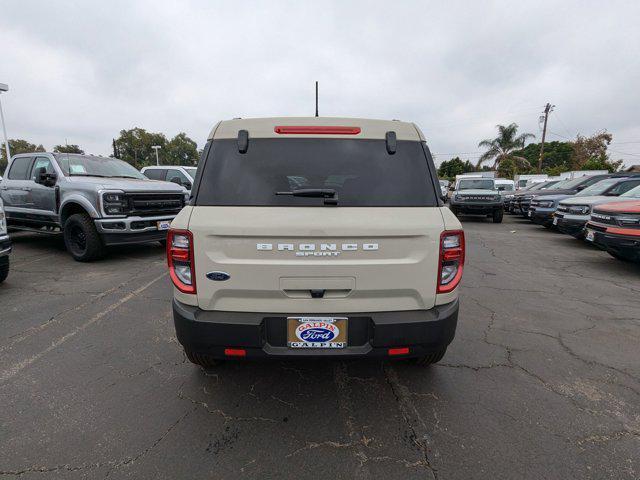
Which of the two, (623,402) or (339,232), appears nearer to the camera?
(339,232)

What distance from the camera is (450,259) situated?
6.93 feet

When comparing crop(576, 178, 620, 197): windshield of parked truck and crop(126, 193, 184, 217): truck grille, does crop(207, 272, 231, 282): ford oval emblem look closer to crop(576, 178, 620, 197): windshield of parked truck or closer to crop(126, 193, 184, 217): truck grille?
crop(126, 193, 184, 217): truck grille

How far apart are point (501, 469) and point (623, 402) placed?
1.30m

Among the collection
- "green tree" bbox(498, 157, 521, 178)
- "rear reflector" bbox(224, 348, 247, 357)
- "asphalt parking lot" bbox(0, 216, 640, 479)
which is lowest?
"asphalt parking lot" bbox(0, 216, 640, 479)

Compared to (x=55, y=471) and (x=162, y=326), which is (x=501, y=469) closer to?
(x=55, y=471)

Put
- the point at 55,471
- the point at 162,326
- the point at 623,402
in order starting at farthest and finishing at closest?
the point at 162,326 → the point at 623,402 → the point at 55,471

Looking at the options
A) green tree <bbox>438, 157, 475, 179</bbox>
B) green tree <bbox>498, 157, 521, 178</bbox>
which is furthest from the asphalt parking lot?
green tree <bbox>438, 157, 475, 179</bbox>

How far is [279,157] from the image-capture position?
223 cm

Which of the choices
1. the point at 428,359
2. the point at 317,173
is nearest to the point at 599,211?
the point at 428,359

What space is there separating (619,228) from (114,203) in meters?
8.44

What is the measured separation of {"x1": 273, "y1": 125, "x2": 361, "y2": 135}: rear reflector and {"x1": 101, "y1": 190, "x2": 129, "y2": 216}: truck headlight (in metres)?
4.91

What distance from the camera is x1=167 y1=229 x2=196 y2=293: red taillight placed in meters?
2.02

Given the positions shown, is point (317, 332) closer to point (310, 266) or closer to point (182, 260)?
point (310, 266)

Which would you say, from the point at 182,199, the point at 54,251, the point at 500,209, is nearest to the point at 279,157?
the point at 182,199
